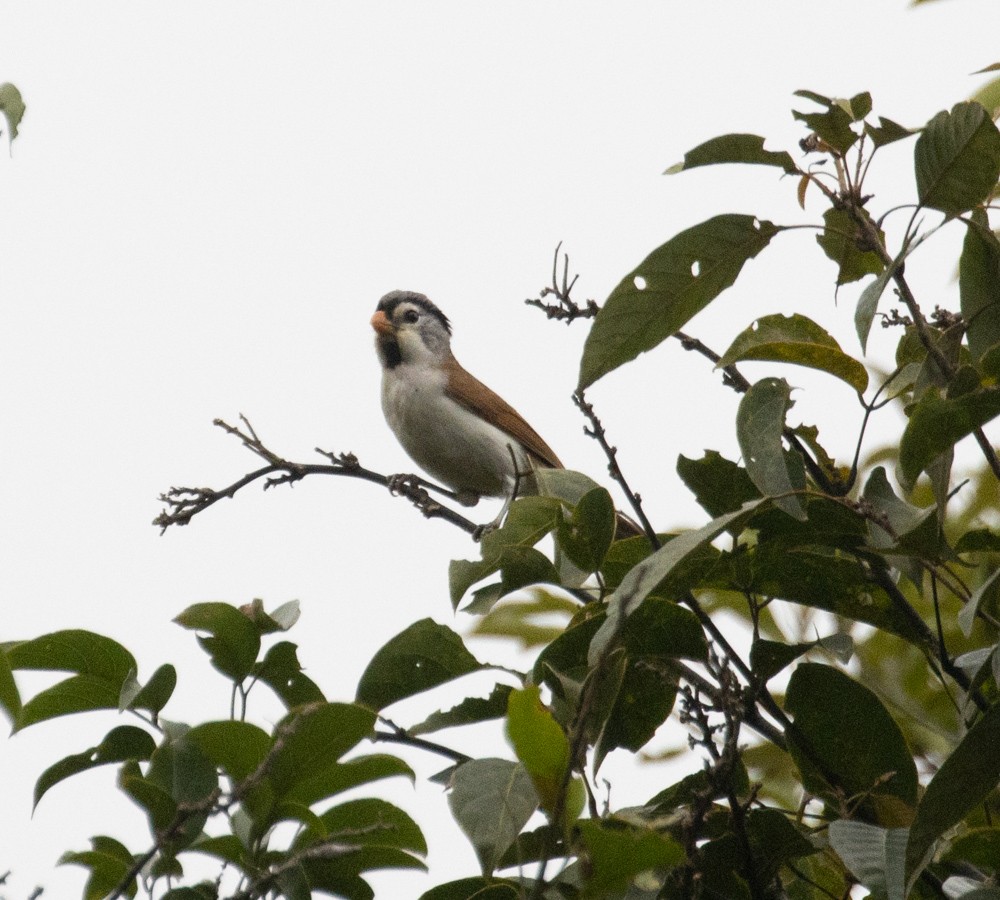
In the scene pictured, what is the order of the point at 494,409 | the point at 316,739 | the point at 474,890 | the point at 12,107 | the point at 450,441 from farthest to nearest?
the point at 494,409 < the point at 450,441 < the point at 12,107 < the point at 474,890 < the point at 316,739

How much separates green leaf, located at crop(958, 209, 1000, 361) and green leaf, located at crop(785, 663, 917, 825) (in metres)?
0.64

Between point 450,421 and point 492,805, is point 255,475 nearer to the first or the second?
point 492,805

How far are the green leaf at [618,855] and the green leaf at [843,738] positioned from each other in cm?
66

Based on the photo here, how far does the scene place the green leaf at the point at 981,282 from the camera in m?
2.29

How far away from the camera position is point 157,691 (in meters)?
2.11

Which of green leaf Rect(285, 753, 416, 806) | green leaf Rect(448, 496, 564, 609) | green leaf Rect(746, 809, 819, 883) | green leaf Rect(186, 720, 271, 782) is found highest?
green leaf Rect(448, 496, 564, 609)

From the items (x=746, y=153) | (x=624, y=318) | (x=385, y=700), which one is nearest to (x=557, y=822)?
(x=385, y=700)

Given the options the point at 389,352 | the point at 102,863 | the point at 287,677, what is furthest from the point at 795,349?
the point at 389,352

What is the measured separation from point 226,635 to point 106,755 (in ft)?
0.86

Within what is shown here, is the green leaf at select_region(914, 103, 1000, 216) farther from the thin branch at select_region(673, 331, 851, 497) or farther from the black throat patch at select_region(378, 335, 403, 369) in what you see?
the black throat patch at select_region(378, 335, 403, 369)

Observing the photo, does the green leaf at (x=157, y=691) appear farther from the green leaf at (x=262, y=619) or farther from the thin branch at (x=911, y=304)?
the thin branch at (x=911, y=304)

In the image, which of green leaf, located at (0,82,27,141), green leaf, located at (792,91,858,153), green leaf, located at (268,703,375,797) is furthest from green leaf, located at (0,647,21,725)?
green leaf, located at (792,91,858,153)

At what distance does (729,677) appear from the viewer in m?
1.83

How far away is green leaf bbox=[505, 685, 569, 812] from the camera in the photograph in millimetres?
1594
